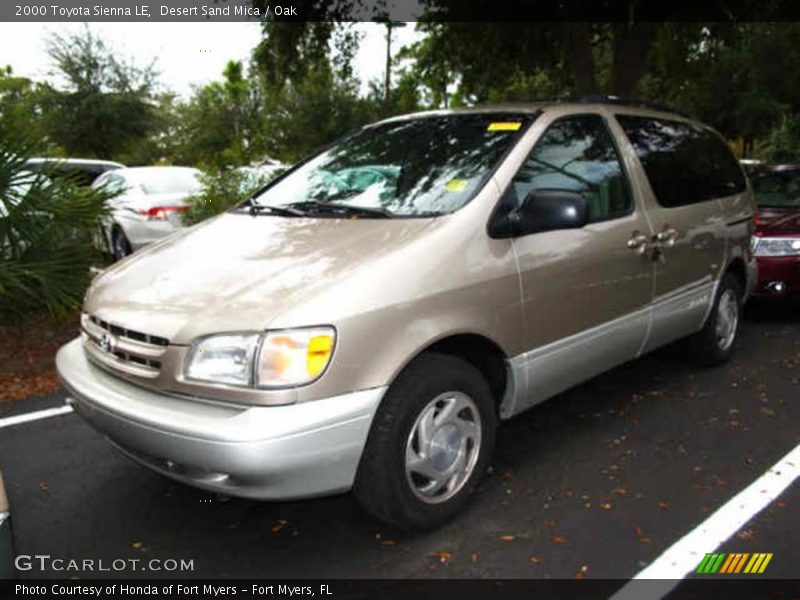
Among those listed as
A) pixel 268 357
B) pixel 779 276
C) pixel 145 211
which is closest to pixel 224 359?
pixel 268 357

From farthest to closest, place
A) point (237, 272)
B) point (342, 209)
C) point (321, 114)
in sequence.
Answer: point (321, 114), point (342, 209), point (237, 272)

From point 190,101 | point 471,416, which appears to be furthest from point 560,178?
point 190,101

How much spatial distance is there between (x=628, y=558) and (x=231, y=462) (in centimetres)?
159

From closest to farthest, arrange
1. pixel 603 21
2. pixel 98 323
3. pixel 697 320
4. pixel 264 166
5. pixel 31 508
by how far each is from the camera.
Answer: pixel 98 323 < pixel 31 508 < pixel 697 320 < pixel 264 166 < pixel 603 21

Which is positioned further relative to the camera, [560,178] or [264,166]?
[264,166]

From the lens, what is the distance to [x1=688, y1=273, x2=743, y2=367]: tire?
503cm

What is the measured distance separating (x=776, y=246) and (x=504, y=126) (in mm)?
3843

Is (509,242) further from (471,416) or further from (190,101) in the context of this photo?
(190,101)

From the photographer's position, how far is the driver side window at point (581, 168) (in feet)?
11.8

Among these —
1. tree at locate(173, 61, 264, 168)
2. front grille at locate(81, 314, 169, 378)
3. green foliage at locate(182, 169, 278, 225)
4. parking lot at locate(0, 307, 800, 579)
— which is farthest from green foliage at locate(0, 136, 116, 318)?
tree at locate(173, 61, 264, 168)

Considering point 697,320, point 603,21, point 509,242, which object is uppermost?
point 603,21

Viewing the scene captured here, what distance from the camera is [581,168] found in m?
3.89

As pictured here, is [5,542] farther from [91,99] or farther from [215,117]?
[215,117]

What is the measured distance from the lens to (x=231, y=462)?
2.55 m
